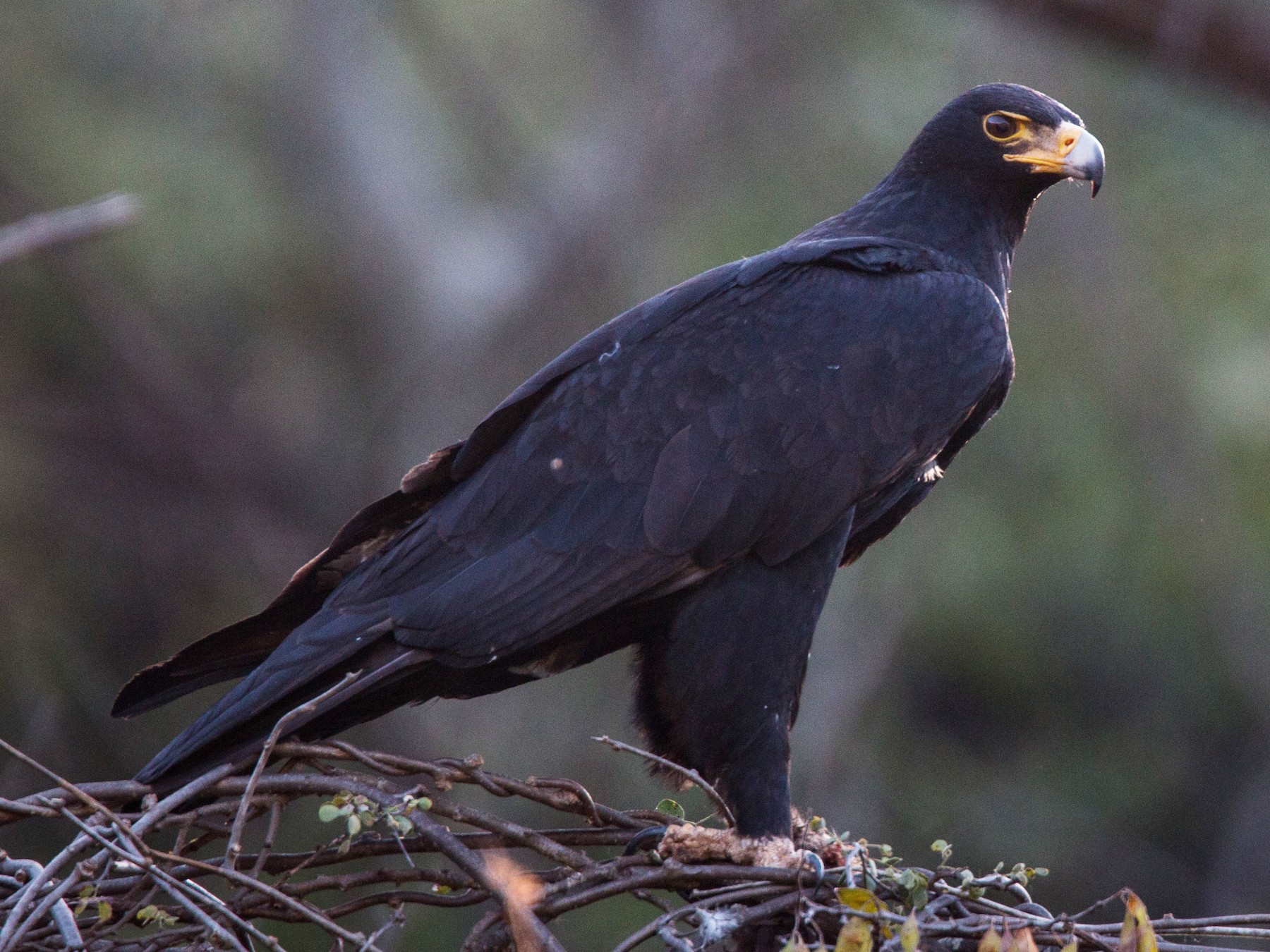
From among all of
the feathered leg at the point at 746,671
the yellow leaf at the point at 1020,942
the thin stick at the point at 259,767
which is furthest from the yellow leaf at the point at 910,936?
the thin stick at the point at 259,767

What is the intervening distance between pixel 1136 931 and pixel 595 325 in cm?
809

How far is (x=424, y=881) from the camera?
294cm

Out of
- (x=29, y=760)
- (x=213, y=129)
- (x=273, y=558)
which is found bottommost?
(x=273, y=558)

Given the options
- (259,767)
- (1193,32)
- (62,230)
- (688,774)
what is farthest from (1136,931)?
(1193,32)

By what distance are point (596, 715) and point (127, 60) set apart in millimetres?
6462

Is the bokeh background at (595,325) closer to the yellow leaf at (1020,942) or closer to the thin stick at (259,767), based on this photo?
the thin stick at (259,767)

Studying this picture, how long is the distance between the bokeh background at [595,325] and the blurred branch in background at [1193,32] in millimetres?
40

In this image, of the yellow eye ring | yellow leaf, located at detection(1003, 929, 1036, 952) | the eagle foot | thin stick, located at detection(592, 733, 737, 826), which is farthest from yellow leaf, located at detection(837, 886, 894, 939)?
the yellow eye ring

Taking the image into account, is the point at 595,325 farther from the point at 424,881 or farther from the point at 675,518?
the point at 424,881

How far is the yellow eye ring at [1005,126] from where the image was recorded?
4051mm

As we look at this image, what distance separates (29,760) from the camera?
99.1 inches

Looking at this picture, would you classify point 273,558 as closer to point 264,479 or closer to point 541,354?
point 264,479

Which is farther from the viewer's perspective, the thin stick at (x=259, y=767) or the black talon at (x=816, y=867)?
the black talon at (x=816, y=867)

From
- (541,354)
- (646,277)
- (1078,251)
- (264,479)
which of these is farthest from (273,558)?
(1078,251)
